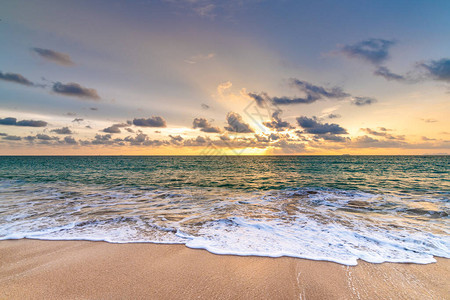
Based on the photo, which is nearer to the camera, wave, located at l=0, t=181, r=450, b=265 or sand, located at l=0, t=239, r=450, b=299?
sand, located at l=0, t=239, r=450, b=299

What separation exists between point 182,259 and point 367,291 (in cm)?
337

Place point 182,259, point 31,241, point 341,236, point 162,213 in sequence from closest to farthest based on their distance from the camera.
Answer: point 182,259 → point 31,241 → point 341,236 → point 162,213

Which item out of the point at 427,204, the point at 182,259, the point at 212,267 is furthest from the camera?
the point at 427,204

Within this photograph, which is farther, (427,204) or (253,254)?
(427,204)

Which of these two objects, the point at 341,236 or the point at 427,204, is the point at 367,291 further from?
the point at 427,204

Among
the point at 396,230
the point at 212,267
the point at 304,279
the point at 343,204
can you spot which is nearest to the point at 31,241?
the point at 212,267

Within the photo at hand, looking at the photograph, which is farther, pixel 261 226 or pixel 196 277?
pixel 261 226

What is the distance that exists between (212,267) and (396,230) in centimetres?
594

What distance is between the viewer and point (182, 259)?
170 inches

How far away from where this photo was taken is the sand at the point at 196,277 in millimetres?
3250

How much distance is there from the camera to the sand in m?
3.25

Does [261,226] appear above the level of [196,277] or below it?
below

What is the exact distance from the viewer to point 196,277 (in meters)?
3.65

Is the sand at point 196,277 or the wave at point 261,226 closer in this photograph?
the sand at point 196,277
